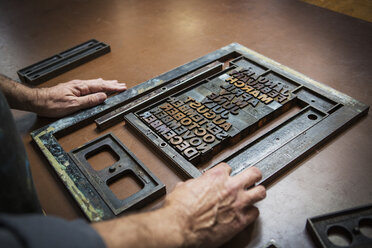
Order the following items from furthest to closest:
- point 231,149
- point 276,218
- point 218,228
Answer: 1. point 231,149
2. point 276,218
3. point 218,228

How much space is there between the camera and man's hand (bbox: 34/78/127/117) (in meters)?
1.49

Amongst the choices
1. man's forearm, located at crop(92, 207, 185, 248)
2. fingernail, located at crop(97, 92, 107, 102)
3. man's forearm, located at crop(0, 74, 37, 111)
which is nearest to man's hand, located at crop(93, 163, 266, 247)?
man's forearm, located at crop(92, 207, 185, 248)

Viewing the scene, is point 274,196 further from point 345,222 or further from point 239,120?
point 239,120

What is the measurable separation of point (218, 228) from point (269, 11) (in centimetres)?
181

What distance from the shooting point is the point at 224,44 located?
6.60 ft

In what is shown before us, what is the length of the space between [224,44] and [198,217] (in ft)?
4.40

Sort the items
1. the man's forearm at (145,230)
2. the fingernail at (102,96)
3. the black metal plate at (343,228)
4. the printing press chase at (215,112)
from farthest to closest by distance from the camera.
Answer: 1. the fingernail at (102,96)
2. the printing press chase at (215,112)
3. the black metal plate at (343,228)
4. the man's forearm at (145,230)

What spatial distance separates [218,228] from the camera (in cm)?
96

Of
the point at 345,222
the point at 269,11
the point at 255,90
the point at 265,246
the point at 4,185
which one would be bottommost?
the point at 345,222

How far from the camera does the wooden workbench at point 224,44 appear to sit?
1125 mm

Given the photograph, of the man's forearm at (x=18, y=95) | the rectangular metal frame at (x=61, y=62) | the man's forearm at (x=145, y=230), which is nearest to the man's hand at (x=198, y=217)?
the man's forearm at (x=145, y=230)

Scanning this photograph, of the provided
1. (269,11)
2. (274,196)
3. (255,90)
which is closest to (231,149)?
(274,196)

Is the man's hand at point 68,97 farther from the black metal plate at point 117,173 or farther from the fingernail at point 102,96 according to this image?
the black metal plate at point 117,173

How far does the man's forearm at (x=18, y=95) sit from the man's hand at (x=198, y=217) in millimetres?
882
